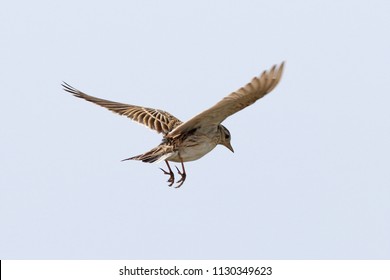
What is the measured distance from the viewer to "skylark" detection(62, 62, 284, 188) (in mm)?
9414

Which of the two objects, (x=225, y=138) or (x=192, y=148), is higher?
(x=225, y=138)

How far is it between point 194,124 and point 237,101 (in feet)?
3.19

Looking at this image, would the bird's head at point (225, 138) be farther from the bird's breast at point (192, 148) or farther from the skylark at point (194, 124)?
the bird's breast at point (192, 148)

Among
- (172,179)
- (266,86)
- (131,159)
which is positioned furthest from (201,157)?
(266,86)

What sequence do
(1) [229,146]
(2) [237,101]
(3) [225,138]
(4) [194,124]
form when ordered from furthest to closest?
(1) [229,146] → (3) [225,138] → (4) [194,124] → (2) [237,101]

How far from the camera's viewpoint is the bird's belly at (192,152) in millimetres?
10672

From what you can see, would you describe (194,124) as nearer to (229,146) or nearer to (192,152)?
(192,152)

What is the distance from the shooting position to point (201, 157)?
1095 centimetres

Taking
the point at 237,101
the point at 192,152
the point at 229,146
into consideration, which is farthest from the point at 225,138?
the point at 237,101

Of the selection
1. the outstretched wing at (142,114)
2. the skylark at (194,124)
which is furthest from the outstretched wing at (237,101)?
the outstretched wing at (142,114)

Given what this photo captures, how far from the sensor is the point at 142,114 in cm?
1180

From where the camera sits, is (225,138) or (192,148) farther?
(225,138)

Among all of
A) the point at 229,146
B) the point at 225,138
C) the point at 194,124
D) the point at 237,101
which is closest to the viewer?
the point at 237,101

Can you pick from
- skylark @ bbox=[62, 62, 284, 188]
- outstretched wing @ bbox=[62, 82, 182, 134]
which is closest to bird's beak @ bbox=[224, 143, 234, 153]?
skylark @ bbox=[62, 62, 284, 188]
